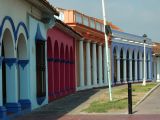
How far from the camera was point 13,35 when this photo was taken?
16.0 meters

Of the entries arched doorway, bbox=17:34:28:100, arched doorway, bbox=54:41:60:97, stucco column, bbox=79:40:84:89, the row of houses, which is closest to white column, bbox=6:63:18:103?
the row of houses

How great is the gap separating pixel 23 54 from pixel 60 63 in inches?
358

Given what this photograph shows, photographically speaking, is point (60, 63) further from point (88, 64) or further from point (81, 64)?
point (88, 64)

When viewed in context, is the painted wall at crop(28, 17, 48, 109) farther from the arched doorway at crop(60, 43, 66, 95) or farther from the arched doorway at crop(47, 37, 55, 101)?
the arched doorway at crop(60, 43, 66, 95)

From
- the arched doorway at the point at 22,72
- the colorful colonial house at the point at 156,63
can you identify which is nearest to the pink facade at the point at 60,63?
the arched doorway at the point at 22,72

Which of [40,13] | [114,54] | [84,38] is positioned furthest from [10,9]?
[114,54]

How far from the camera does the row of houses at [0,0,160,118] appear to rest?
52.8 ft

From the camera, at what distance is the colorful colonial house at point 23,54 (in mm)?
15797

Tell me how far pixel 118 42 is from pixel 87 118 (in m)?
33.0

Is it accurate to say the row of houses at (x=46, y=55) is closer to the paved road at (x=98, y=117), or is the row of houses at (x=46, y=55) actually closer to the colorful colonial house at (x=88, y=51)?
the colorful colonial house at (x=88, y=51)

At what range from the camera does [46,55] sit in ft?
72.8

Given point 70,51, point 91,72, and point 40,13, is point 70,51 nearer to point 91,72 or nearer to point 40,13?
point 91,72

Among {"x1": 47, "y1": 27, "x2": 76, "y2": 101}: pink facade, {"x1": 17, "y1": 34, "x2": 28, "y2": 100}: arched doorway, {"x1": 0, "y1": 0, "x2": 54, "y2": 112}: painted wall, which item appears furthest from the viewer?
{"x1": 47, "y1": 27, "x2": 76, "y2": 101}: pink facade

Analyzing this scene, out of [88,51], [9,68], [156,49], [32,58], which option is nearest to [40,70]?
[32,58]
